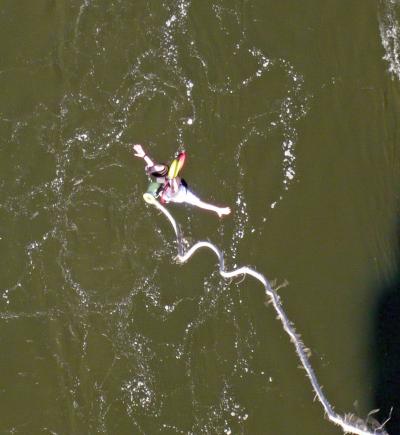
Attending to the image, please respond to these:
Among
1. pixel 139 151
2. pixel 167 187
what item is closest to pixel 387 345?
pixel 167 187

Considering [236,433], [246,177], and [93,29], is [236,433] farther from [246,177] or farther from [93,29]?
[93,29]

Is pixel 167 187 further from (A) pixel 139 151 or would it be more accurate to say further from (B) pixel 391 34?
(B) pixel 391 34

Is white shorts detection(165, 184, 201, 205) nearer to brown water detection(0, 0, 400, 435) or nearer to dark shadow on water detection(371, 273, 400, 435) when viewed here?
brown water detection(0, 0, 400, 435)

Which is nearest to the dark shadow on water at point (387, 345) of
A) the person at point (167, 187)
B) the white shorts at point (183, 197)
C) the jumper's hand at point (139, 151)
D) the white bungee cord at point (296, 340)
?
the white bungee cord at point (296, 340)

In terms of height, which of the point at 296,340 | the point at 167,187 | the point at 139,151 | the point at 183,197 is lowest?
the point at 296,340

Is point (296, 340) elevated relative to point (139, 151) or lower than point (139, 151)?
lower

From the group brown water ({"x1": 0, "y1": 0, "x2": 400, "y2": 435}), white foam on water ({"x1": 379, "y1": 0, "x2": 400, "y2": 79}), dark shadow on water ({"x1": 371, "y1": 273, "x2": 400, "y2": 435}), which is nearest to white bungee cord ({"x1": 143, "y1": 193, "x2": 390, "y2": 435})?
brown water ({"x1": 0, "y1": 0, "x2": 400, "y2": 435})
